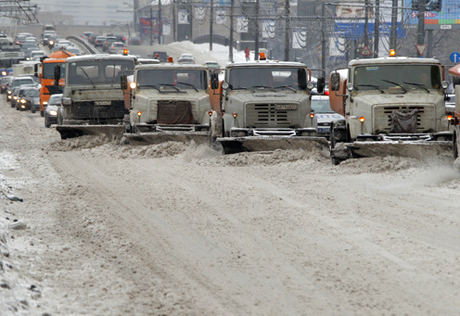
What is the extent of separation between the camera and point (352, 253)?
8391 mm

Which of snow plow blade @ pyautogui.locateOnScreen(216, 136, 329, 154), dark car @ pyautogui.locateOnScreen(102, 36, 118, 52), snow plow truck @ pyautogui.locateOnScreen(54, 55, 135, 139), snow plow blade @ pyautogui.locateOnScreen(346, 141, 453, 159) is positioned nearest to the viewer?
snow plow blade @ pyautogui.locateOnScreen(346, 141, 453, 159)

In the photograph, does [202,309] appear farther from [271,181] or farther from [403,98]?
[403,98]

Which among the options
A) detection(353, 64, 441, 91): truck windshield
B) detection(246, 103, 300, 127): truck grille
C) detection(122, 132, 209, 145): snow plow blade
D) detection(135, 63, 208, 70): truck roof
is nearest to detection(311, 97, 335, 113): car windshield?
detection(135, 63, 208, 70): truck roof

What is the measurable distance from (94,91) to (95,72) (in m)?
0.54

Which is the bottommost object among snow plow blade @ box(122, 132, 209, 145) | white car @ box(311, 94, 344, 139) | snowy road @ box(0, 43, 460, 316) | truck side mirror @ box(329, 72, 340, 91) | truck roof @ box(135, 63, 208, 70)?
snowy road @ box(0, 43, 460, 316)

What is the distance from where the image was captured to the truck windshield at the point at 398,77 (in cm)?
1589

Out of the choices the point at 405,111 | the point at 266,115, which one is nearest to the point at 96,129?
the point at 266,115

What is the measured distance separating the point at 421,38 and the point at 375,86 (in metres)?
16.4

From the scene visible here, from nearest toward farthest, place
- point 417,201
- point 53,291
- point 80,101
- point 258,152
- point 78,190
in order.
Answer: point 53,291 < point 417,201 < point 78,190 < point 258,152 < point 80,101

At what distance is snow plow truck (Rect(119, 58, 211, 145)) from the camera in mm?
18594

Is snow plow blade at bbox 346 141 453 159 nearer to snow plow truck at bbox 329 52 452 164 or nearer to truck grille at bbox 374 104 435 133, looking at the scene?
snow plow truck at bbox 329 52 452 164

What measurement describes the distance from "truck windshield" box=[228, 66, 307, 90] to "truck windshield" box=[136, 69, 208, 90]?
1.83m

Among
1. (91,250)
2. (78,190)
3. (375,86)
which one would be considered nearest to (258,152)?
(375,86)

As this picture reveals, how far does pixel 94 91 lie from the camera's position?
71.0 ft
